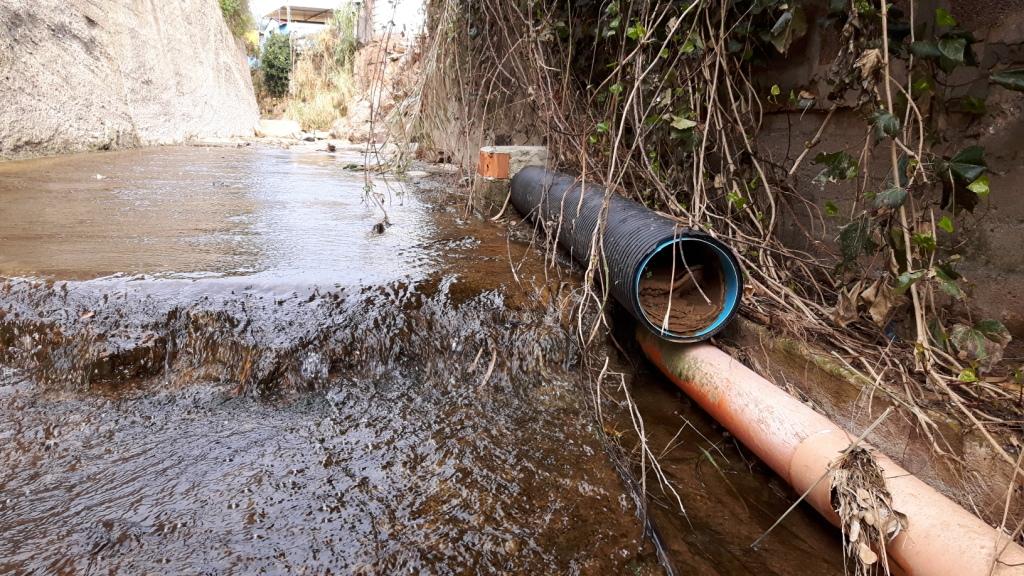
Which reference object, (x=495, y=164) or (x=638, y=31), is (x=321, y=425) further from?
(x=495, y=164)

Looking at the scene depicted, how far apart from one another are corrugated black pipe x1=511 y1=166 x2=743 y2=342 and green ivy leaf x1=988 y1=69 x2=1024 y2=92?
1046 mm

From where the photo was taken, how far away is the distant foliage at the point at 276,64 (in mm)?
18250

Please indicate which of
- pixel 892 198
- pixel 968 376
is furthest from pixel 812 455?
pixel 892 198

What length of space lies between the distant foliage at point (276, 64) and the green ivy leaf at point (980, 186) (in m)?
19.8

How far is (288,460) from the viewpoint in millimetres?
1708

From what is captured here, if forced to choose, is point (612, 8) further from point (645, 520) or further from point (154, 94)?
point (154, 94)

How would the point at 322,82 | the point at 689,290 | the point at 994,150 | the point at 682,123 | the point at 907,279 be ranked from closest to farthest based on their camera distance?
the point at 907,279 → the point at 994,150 → the point at 689,290 → the point at 682,123 → the point at 322,82

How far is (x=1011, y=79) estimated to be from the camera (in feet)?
6.09

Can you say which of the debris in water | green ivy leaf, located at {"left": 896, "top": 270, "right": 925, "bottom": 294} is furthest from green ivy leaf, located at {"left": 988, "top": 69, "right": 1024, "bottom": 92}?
the debris in water

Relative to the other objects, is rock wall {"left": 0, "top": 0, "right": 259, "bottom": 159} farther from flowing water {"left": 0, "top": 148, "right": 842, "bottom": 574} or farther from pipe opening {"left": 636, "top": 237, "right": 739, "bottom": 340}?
pipe opening {"left": 636, "top": 237, "right": 739, "bottom": 340}

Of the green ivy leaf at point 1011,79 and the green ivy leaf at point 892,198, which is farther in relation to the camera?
the green ivy leaf at point 892,198

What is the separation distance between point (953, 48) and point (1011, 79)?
0.74 feet

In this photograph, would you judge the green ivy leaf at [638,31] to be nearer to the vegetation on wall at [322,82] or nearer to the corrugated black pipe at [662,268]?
the corrugated black pipe at [662,268]

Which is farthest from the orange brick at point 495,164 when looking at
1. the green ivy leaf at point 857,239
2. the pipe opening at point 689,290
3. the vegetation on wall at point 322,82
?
the vegetation on wall at point 322,82
